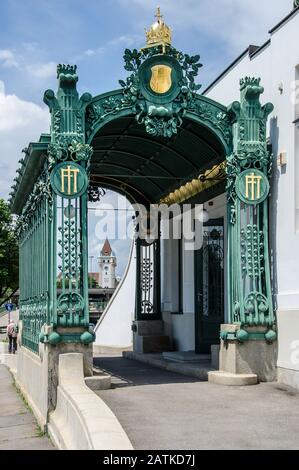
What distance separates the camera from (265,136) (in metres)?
11.9

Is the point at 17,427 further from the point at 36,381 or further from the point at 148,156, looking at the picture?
the point at 148,156

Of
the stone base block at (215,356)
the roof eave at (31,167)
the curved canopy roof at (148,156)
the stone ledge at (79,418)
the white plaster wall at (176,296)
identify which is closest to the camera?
Answer: the stone ledge at (79,418)

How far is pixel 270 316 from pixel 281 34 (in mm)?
4514

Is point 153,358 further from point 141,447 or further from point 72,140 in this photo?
point 141,447

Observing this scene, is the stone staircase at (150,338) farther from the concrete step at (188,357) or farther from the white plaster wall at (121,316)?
the white plaster wall at (121,316)

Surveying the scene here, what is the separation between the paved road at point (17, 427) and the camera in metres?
9.95

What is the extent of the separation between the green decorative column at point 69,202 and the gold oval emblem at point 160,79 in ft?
3.63

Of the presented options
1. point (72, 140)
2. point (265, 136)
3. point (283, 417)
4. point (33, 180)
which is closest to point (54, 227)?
point (72, 140)

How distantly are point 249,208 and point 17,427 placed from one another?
17.0 ft

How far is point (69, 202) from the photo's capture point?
11203 millimetres

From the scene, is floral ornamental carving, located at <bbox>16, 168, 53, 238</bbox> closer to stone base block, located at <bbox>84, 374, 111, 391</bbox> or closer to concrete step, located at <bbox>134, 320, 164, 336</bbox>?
stone base block, located at <bbox>84, 374, 111, 391</bbox>

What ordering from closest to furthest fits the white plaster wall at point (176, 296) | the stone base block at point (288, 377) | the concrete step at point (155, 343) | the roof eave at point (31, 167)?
the stone base block at point (288, 377)
the roof eave at point (31, 167)
the white plaster wall at point (176, 296)
the concrete step at point (155, 343)

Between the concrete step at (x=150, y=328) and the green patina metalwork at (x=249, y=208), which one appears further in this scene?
the concrete step at (x=150, y=328)

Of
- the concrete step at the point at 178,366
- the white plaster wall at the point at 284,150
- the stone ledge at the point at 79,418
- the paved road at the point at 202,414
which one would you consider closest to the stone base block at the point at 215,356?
the concrete step at the point at 178,366
